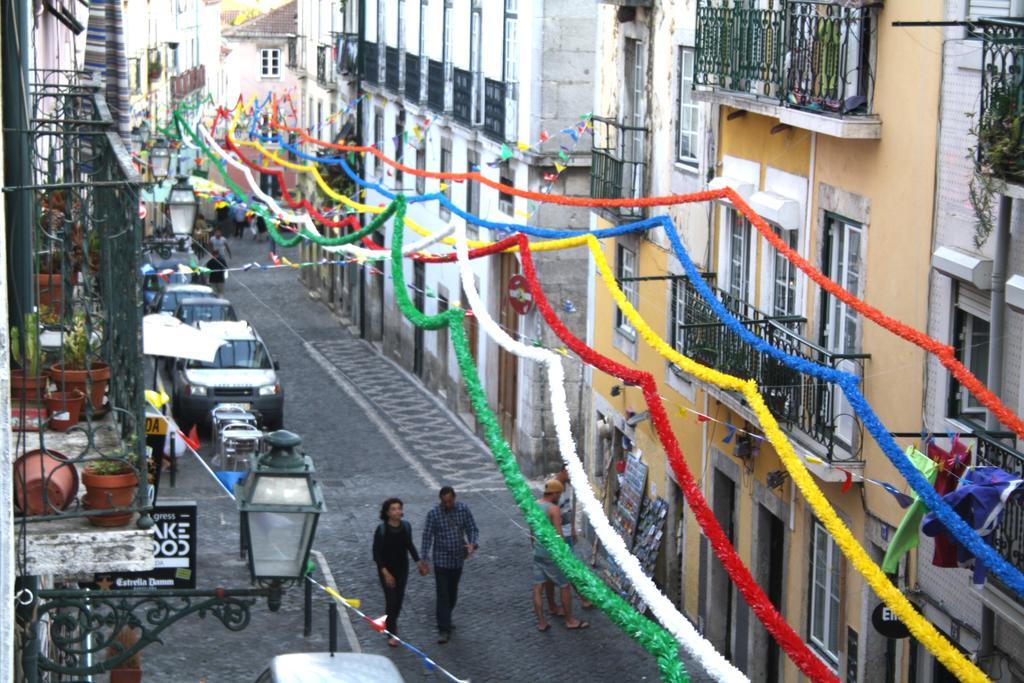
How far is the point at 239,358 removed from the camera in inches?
1195

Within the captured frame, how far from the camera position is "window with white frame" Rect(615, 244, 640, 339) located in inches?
872

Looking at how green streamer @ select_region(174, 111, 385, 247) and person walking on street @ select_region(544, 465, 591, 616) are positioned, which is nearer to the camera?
person walking on street @ select_region(544, 465, 591, 616)

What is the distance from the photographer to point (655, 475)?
69.2 ft

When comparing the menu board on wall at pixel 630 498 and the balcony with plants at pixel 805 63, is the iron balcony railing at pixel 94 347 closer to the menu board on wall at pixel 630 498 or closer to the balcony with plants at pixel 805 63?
the balcony with plants at pixel 805 63

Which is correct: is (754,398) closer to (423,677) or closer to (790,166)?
(790,166)

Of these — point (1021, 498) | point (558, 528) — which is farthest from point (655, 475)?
point (1021, 498)

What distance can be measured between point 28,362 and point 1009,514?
629cm

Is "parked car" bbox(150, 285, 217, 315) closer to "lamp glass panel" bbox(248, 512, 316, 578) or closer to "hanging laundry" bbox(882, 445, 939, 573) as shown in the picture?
"hanging laundry" bbox(882, 445, 939, 573)

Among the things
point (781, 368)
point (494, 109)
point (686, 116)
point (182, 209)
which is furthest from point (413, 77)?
point (781, 368)

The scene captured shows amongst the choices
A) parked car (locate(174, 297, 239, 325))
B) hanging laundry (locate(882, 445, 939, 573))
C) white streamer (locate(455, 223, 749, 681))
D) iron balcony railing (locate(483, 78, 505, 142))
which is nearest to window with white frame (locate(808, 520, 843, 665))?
hanging laundry (locate(882, 445, 939, 573))

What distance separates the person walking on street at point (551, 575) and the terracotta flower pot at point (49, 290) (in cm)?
857

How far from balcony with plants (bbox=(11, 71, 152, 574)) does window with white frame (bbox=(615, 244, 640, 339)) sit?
12.7 metres

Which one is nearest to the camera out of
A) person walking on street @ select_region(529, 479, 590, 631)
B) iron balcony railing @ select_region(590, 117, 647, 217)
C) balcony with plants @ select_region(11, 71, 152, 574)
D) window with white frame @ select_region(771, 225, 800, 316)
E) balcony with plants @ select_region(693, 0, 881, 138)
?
balcony with plants @ select_region(11, 71, 152, 574)

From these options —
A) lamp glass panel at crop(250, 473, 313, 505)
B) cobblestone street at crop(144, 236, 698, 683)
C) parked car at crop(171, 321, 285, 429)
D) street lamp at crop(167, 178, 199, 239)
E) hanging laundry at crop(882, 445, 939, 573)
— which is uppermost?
lamp glass panel at crop(250, 473, 313, 505)
